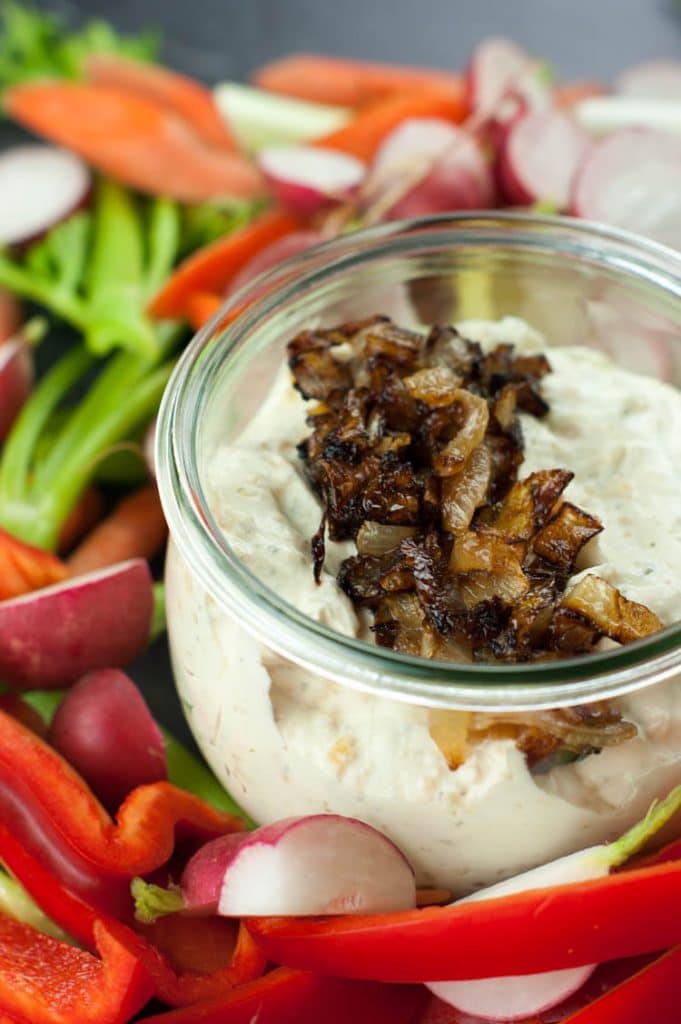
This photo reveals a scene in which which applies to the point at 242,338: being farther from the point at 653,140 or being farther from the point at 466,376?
the point at 653,140

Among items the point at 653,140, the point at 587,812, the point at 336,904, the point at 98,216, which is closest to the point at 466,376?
the point at 587,812

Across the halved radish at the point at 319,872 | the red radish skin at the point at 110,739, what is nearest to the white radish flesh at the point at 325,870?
the halved radish at the point at 319,872

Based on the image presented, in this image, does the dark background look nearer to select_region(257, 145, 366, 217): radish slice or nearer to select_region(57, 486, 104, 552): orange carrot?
select_region(257, 145, 366, 217): radish slice

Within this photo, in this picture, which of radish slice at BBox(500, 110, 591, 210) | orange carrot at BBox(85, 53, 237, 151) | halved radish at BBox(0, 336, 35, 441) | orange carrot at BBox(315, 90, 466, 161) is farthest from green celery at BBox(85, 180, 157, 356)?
radish slice at BBox(500, 110, 591, 210)

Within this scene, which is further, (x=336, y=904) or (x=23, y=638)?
(x=23, y=638)

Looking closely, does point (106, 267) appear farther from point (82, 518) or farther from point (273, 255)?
point (82, 518)

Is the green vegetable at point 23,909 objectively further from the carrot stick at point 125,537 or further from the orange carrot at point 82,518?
the orange carrot at point 82,518

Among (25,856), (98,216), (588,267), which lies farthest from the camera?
(98,216)
